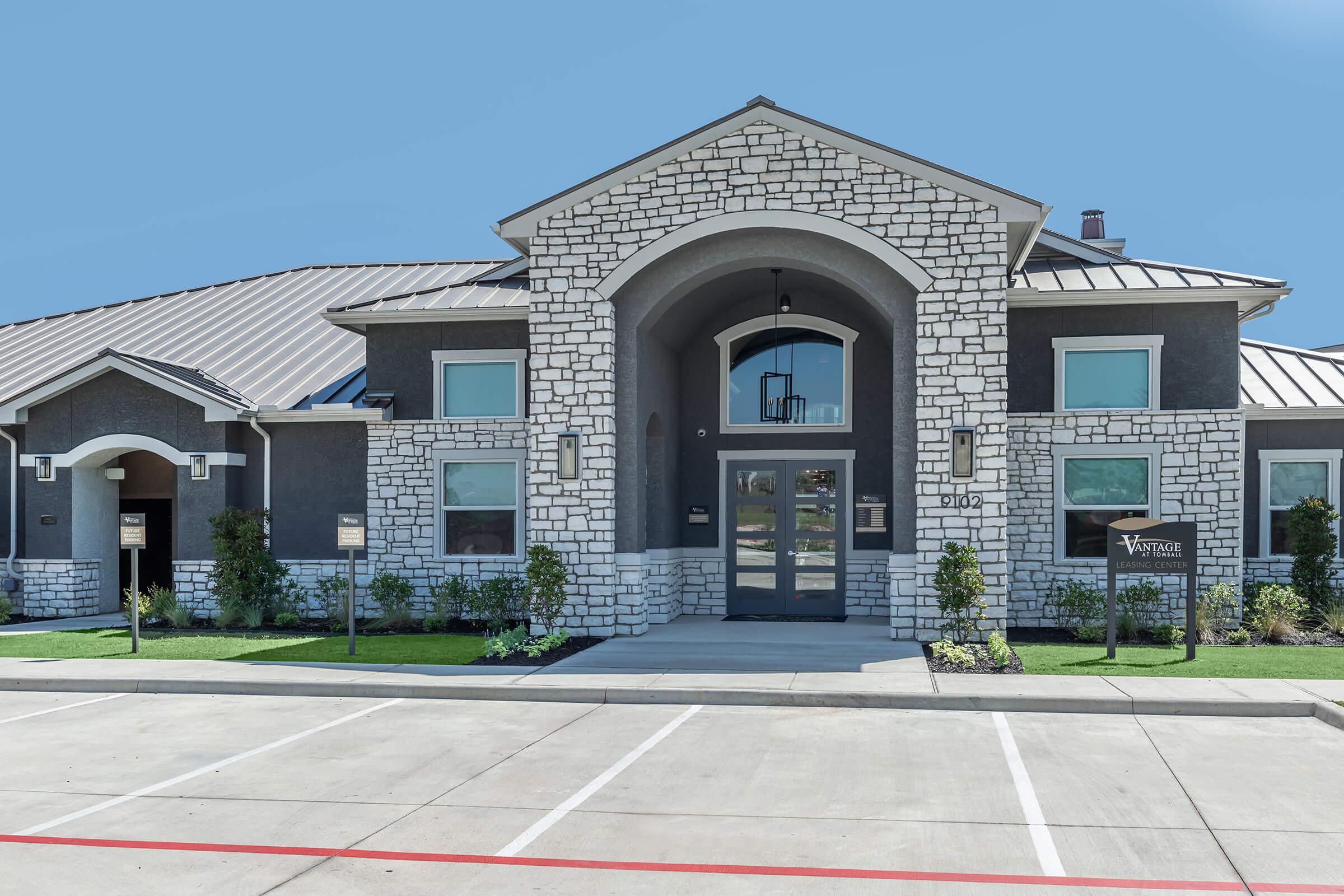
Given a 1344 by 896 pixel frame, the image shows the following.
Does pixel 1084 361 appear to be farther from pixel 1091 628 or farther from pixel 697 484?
pixel 697 484

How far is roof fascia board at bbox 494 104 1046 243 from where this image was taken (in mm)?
14250

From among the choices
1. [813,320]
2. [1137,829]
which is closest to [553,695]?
[1137,829]

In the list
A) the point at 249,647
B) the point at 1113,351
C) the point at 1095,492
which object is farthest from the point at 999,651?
the point at 249,647

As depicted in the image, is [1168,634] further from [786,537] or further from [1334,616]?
[786,537]

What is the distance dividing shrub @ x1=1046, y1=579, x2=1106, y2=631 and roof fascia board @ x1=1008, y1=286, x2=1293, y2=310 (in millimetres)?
4088

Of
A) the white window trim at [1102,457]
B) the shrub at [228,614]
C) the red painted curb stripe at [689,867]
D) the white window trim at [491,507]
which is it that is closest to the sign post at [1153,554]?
the white window trim at [1102,457]

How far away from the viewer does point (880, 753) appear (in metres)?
9.00

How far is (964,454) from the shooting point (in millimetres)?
14195

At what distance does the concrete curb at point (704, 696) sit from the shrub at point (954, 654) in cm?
173

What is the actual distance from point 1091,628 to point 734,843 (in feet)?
33.2

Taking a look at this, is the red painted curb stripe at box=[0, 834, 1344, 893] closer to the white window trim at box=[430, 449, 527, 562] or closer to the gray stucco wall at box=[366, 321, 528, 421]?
the white window trim at box=[430, 449, 527, 562]

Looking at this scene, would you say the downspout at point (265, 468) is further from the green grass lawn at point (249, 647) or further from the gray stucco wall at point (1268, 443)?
the gray stucco wall at point (1268, 443)

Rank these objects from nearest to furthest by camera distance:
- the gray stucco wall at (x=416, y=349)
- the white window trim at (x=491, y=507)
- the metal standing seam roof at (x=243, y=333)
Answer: the white window trim at (x=491, y=507) < the gray stucco wall at (x=416, y=349) < the metal standing seam roof at (x=243, y=333)

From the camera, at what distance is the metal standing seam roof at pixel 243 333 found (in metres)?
20.1
